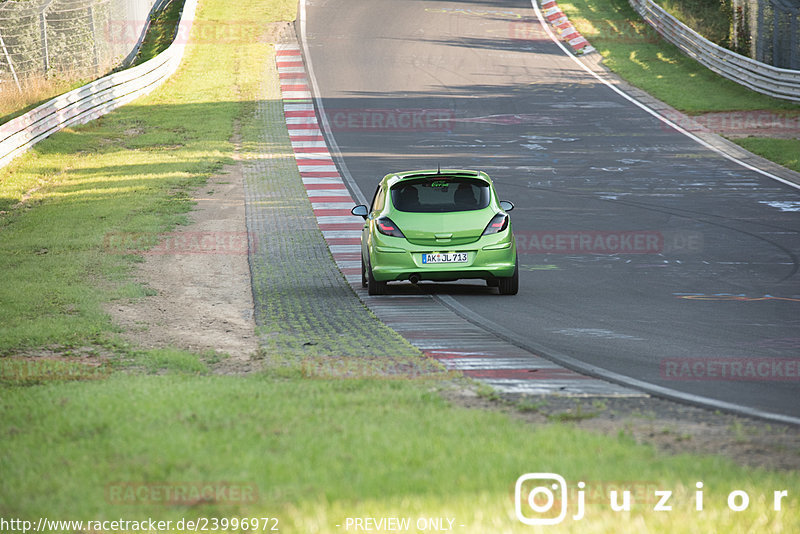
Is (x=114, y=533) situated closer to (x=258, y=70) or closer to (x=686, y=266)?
(x=686, y=266)

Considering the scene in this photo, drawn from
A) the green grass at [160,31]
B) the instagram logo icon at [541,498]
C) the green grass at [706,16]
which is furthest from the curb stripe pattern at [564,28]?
the instagram logo icon at [541,498]

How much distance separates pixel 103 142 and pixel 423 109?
10.5m

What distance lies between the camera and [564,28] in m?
47.8

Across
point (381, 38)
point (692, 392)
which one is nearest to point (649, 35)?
point (381, 38)

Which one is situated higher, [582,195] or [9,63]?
[9,63]

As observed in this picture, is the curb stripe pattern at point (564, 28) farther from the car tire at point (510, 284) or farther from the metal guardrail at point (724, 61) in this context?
the car tire at point (510, 284)

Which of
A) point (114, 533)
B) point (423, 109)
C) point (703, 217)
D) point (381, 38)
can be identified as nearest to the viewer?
point (114, 533)

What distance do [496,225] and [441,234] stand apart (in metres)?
0.79

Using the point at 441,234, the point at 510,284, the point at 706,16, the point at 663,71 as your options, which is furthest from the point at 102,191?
the point at 706,16

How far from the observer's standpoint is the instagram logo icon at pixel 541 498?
5078mm

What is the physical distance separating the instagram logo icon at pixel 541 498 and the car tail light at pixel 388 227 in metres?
8.58

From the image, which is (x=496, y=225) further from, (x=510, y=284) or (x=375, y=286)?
(x=375, y=286)

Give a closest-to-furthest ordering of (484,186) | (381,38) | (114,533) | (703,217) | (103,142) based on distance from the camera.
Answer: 1. (114,533)
2. (484,186)
3. (703,217)
4. (103,142)
5. (381,38)

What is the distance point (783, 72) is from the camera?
3422 centimetres
